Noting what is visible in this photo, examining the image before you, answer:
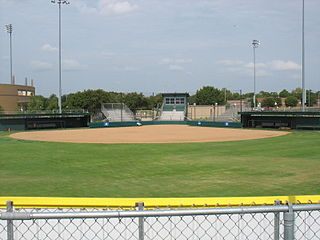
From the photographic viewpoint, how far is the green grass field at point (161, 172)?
1304 centimetres

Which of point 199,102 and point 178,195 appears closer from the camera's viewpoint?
point 178,195

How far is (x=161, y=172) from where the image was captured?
16.8 metres

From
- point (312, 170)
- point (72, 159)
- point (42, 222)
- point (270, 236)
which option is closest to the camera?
point (270, 236)

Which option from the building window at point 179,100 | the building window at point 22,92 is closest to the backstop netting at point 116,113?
the building window at point 179,100

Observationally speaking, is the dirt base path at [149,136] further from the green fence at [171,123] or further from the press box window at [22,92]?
the press box window at [22,92]

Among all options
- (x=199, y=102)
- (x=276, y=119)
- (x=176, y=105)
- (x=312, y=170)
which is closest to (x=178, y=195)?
(x=312, y=170)

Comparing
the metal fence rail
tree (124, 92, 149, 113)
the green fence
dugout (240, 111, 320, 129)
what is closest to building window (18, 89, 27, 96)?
tree (124, 92, 149, 113)

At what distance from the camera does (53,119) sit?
53.1 meters

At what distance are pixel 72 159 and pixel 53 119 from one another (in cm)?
3327

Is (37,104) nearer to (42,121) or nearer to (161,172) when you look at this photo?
(42,121)

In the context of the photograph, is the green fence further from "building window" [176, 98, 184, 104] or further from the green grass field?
the green grass field

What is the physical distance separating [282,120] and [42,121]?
108 feet

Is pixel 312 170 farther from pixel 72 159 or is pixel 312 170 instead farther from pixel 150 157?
pixel 72 159

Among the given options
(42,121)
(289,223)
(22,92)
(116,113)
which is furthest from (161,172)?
(22,92)
